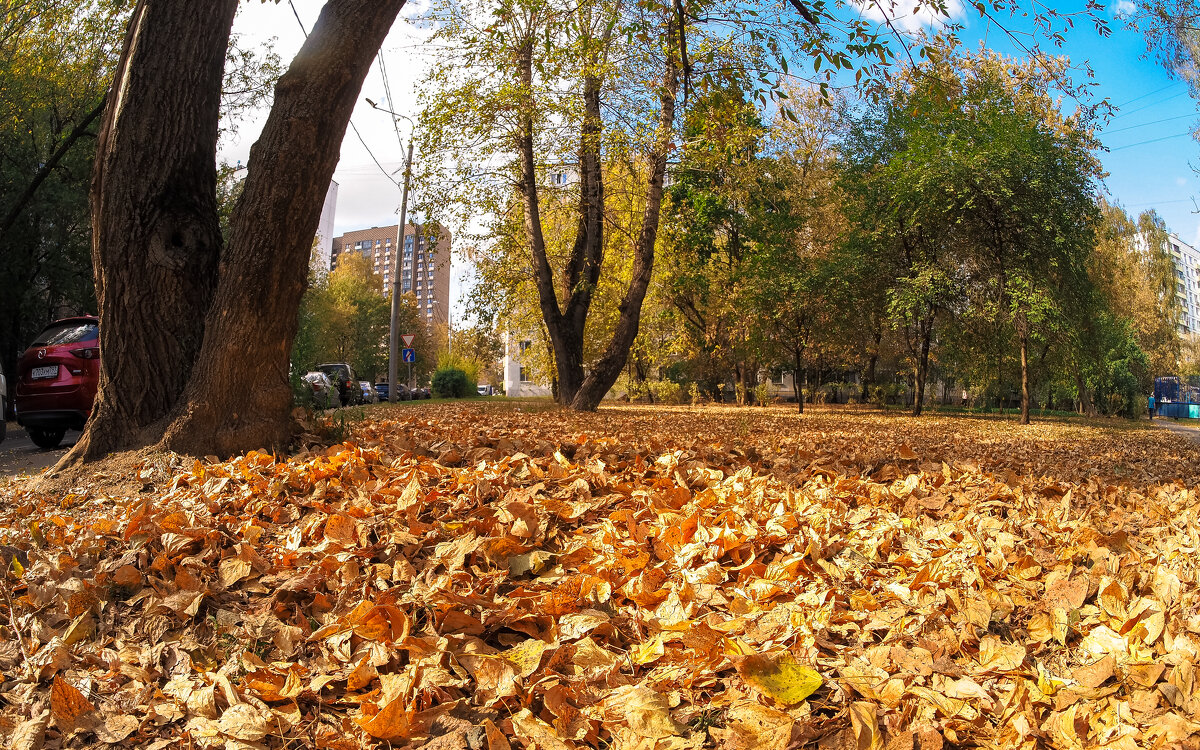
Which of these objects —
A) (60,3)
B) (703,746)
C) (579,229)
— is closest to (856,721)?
(703,746)

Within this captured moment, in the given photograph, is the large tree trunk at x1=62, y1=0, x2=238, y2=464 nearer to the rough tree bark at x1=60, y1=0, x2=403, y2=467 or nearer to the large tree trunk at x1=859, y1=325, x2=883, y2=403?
the rough tree bark at x1=60, y1=0, x2=403, y2=467

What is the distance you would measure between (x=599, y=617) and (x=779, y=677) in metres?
0.52

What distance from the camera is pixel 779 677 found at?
1.54 meters

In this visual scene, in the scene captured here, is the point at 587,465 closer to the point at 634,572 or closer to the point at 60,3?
the point at 634,572

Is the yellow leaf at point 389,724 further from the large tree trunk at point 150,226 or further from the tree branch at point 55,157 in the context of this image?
the tree branch at point 55,157

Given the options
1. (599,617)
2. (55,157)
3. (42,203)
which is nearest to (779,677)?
(599,617)

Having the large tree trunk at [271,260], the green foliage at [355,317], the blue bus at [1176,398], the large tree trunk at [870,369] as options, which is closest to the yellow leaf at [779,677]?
the large tree trunk at [271,260]

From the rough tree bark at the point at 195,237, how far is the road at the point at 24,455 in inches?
84.9

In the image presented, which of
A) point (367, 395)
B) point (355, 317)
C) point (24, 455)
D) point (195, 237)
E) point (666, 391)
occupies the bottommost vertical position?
point (24, 455)

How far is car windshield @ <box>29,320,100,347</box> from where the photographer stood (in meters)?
8.34

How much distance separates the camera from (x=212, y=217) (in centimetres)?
450

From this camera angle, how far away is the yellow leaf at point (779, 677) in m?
1.50

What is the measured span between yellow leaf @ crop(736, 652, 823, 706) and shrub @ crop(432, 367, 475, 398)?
24589 mm

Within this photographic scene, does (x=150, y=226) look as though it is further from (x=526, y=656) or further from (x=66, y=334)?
(x=66, y=334)
